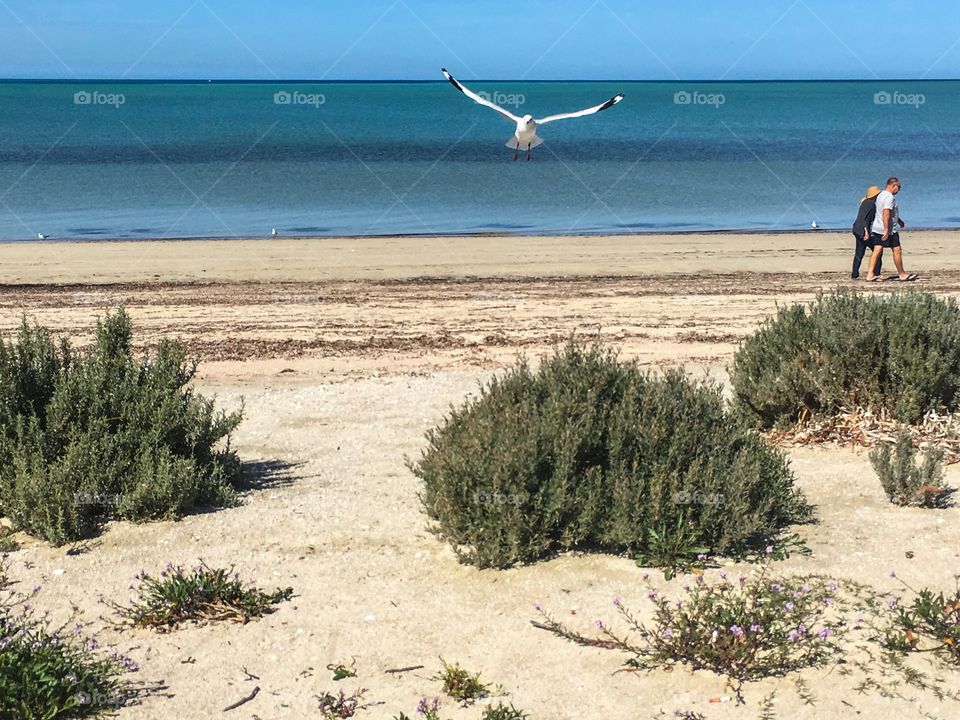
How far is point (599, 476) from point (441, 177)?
41948 millimetres

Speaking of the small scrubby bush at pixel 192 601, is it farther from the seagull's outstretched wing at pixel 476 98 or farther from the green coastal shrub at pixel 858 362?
the seagull's outstretched wing at pixel 476 98

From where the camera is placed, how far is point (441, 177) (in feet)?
155

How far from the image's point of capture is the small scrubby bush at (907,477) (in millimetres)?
6867

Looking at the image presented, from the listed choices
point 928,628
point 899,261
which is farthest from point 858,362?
point 899,261

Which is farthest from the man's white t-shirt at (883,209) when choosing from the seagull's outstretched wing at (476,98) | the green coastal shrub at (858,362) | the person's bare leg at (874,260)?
the green coastal shrub at (858,362)

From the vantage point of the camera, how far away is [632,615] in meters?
5.50

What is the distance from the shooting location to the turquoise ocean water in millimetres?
33062

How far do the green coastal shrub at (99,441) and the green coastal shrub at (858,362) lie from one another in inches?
151

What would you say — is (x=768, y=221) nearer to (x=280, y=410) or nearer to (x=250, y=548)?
(x=280, y=410)

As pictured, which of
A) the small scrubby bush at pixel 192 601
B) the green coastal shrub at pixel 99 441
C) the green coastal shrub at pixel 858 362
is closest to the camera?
the small scrubby bush at pixel 192 601

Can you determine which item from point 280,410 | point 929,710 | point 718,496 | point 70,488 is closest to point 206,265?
point 280,410

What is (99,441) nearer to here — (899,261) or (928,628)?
(928,628)

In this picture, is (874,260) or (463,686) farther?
(874,260)

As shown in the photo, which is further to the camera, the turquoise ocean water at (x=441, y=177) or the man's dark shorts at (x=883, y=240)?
the turquoise ocean water at (x=441, y=177)
